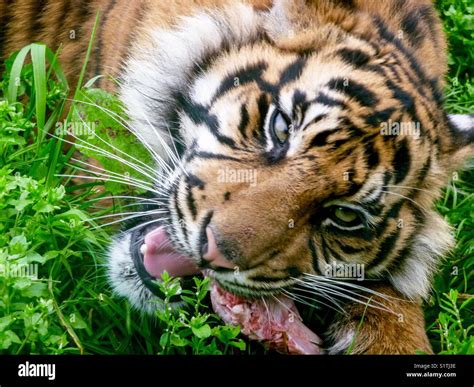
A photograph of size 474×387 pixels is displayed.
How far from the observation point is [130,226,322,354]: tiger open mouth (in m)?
2.74

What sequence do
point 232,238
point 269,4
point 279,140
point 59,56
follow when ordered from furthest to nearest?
point 59,56 → point 269,4 → point 279,140 → point 232,238

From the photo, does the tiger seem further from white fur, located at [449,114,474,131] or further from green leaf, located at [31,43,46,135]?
green leaf, located at [31,43,46,135]

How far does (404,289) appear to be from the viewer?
9.71 ft

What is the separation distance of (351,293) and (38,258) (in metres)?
0.99

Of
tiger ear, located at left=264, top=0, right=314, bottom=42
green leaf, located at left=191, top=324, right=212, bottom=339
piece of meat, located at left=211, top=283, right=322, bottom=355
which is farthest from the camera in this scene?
tiger ear, located at left=264, top=0, right=314, bottom=42

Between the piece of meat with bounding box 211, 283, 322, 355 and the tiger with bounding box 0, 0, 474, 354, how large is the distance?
0.31 ft

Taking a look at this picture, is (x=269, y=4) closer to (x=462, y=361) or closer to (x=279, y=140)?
(x=279, y=140)

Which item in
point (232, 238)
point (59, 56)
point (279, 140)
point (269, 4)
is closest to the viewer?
point (232, 238)

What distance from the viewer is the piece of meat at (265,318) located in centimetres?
274

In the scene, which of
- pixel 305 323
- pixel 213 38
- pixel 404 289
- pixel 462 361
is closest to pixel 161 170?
pixel 213 38

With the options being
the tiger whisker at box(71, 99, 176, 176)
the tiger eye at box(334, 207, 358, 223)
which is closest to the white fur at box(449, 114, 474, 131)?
the tiger eye at box(334, 207, 358, 223)

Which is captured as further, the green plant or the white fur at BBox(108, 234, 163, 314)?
the white fur at BBox(108, 234, 163, 314)

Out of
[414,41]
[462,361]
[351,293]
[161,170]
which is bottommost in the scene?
[462,361]

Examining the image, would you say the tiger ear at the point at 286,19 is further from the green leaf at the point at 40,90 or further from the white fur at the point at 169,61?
the green leaf at the point at 40,90
